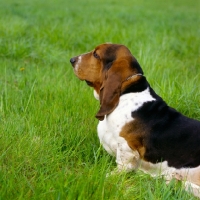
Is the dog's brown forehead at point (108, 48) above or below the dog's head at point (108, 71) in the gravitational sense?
above

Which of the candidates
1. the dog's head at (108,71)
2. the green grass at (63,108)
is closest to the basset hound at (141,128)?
the dog's head at (108,71)

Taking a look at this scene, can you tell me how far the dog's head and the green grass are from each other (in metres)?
0.44

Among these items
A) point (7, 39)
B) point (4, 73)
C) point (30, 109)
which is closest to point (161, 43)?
point (7, 39)

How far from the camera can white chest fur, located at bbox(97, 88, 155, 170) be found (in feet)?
11.5

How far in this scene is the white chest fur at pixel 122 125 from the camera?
3.51 metres

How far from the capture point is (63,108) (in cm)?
438

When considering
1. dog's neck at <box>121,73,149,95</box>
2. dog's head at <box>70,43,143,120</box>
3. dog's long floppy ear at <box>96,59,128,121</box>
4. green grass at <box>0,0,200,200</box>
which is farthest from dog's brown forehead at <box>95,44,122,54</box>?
green grass at <box>0,0,200,200</box>

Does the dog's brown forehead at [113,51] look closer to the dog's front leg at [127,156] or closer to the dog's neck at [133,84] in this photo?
the dog's neck at [133,84]

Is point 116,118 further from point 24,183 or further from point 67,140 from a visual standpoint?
point 24,183

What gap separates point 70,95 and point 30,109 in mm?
552

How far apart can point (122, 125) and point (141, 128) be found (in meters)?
0.16

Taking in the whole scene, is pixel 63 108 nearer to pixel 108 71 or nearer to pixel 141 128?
pixel 108 71

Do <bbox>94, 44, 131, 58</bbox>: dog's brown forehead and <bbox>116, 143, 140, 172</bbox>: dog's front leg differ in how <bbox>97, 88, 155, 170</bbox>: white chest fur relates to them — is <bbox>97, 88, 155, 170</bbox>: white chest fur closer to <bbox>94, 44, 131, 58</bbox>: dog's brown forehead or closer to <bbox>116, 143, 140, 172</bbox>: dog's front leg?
<bbox>116, 143, 140, 172</bbox>: dog's front leg

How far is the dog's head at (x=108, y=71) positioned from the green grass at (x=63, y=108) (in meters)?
0.44
